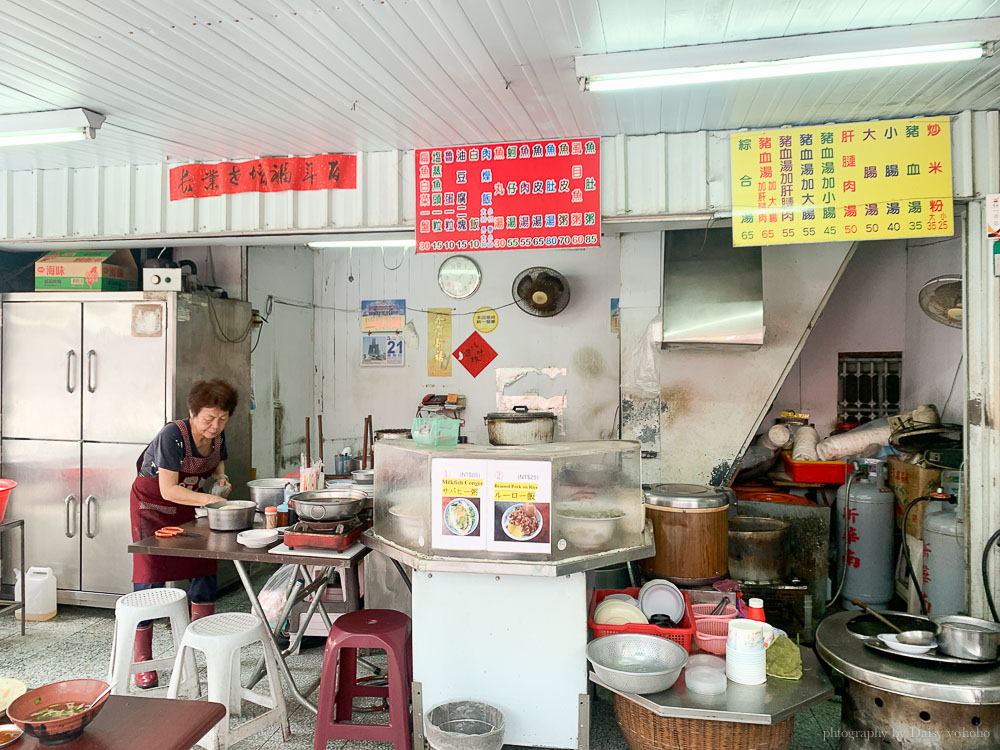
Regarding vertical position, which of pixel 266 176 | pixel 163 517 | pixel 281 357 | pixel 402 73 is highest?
pixel 402 73

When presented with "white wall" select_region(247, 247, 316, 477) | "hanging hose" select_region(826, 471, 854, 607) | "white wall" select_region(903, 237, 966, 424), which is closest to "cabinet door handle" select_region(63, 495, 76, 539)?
"white wall" select_region(247, 247, 316, 477)

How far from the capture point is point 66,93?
3939 millimetres

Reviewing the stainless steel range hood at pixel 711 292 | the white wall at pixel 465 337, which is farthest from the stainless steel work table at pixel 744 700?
the white wall at pixel 465 337

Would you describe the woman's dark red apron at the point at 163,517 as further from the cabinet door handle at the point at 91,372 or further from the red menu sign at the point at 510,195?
the red menu sign at the point at 510,195

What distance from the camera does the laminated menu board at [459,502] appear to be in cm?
332

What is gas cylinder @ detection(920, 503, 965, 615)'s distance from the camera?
14.5 ft

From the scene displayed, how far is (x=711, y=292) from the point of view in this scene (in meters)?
5.06

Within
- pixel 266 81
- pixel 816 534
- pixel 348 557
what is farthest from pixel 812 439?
pixel 266 81

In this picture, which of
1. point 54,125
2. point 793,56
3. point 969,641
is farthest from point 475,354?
point 969,641

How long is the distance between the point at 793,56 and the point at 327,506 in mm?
3108

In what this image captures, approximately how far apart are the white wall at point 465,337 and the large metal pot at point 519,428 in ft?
3.53

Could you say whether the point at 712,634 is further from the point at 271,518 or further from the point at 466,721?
the point at 271,518

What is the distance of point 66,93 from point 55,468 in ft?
10.0

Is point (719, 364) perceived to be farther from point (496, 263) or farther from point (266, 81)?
point (266, 81)
